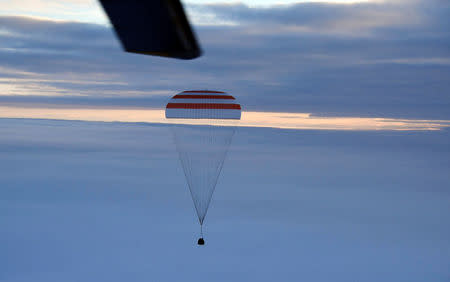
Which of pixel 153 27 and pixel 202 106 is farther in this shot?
pixel 202 106

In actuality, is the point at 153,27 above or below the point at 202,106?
above

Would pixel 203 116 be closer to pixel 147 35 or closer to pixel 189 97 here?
pixel 189 97

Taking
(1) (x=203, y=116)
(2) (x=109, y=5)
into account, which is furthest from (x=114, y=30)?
(1) (x=203, y=116)

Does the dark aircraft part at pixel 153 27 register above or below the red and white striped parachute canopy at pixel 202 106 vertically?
above

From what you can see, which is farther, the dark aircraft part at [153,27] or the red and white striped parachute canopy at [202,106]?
the red and white striped parachute canopy at [202,106]
